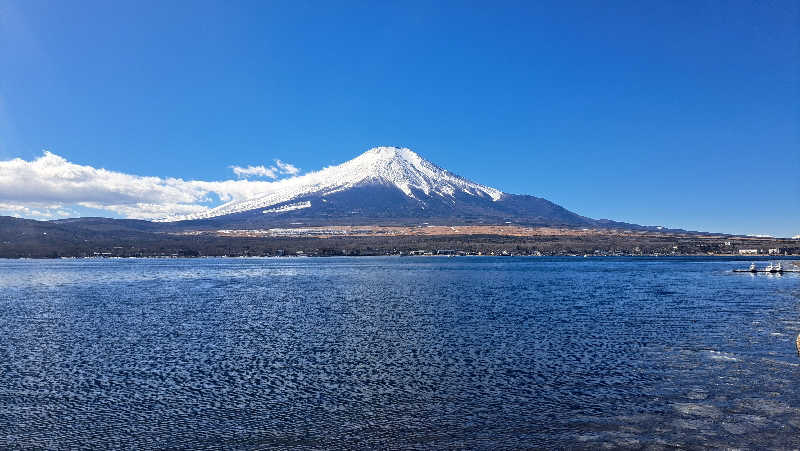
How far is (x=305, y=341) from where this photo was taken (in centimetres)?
4334

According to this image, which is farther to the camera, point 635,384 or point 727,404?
point 635,384

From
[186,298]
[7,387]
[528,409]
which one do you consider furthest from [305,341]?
[186,298]

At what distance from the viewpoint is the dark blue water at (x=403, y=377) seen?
73.3 ft

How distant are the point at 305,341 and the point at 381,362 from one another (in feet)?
32.9

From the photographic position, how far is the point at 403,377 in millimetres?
31609

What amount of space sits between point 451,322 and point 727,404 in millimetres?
30215

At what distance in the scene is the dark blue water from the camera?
879 inches

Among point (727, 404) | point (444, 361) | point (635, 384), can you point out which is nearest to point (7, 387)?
point (444, 361)

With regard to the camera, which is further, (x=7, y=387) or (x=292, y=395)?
(x=7, y=387)

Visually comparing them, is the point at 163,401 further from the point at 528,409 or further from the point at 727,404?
the point at 727,404

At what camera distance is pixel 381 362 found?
35625mm

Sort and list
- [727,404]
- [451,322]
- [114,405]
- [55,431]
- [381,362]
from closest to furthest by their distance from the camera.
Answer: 1. [55,431]
2. [727,404]
3. [114,405]
4. [381,362]
5. [451,322]

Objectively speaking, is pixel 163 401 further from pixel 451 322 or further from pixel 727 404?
pixel 451 322


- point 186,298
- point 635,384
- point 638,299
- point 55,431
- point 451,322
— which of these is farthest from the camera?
point 186,298
